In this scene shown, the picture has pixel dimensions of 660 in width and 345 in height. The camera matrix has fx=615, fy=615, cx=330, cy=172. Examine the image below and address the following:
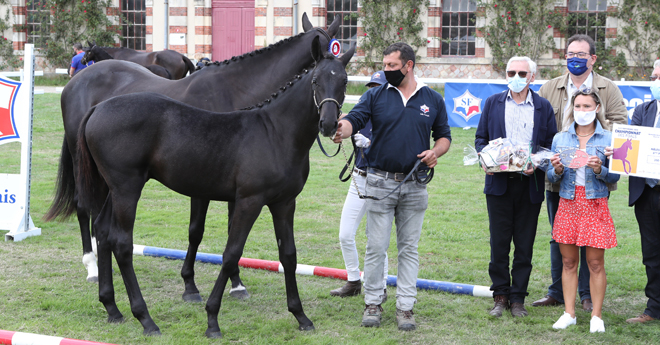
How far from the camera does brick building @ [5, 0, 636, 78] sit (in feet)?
70.1

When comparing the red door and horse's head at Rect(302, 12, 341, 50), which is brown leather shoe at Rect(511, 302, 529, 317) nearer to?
horse's head at Rect(302, 12, 341, 50)

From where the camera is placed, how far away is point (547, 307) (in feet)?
17.0

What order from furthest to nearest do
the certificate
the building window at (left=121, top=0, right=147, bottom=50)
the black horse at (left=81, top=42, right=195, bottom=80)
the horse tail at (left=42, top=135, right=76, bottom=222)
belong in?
1. the building window at (left=121, top=0, right=147, bottom=50)
2. the black horse at (left=81, top=42, right=195, bottom=80)
3. the horse tail at (left=42, top=135, right=76, bottom=222)
4. the certificate

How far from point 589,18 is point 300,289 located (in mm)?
18732

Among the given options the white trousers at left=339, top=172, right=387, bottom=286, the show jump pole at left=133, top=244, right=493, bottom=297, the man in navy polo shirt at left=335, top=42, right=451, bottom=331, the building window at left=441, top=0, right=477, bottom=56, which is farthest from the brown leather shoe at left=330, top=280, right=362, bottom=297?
the building window at left=441, top=0, right=477, bottom=56

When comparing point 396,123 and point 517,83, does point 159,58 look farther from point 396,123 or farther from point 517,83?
point 517,83

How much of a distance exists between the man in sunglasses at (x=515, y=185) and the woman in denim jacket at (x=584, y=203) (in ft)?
0.62

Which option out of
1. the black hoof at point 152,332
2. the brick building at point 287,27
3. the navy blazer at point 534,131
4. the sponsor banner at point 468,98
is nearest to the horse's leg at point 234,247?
the black hoof at point 152,332

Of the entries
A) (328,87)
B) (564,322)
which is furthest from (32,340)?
(564,322)

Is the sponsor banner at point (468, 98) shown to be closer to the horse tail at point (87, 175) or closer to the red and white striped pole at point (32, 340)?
the horse tail at point (87, 175)

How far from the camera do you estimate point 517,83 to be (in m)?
4.80

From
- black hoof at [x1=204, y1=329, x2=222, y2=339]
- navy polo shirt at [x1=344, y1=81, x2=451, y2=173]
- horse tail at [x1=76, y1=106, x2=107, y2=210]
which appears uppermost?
navy polo shirt at [x1=344, y1=81, x2=451, y2=173]

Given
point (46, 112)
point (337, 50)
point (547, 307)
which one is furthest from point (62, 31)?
point (547, 307)

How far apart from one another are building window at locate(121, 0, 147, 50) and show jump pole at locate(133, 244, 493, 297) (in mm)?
19096
